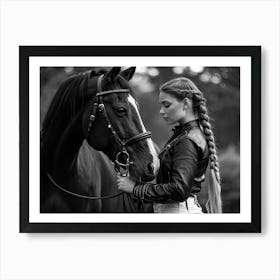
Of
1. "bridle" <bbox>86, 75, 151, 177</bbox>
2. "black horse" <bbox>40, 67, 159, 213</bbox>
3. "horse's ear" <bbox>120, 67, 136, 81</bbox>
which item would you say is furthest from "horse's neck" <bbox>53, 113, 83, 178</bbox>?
"horse's ear" <bbox>120, 67, 136, 81</bbox>

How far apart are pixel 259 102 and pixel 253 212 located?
0.50 m

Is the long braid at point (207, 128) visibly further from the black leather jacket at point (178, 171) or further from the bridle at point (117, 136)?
the bridle at point (117, 136)

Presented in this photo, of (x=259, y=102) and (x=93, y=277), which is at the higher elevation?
(x=259, y=102)

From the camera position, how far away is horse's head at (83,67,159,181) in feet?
7.57

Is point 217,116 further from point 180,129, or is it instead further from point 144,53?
point 144,53

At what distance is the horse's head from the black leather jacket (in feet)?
0.15

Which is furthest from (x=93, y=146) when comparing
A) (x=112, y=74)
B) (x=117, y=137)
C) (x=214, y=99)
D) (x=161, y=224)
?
(x=214, y=99)

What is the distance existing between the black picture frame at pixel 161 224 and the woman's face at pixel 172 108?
7.8 inches

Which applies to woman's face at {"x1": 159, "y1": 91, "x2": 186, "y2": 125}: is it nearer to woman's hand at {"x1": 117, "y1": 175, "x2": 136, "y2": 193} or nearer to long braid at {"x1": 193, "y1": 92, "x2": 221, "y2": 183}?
long braid at {"x1": 193, "y1": 92, "x2": 221, "y2": 183}

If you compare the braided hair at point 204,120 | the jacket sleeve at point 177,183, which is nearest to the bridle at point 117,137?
the jacket sleeve at point 177,183

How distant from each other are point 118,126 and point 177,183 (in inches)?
14.4

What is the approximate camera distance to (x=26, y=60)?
2.36 m

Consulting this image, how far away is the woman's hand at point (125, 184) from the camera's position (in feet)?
7.61
